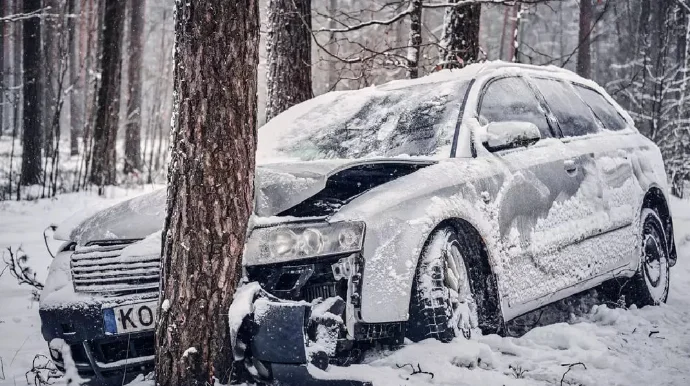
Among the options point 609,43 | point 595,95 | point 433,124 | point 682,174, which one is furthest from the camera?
Answer: point 609,43

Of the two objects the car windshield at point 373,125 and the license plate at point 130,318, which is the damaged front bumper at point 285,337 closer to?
the license plate at point 130,318

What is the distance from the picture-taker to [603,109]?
5.35 m

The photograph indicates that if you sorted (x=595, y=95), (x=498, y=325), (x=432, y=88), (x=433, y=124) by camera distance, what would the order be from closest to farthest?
(x=498, y=325)
(x=433, y=124)
(x=432, y=88)
(x=595, y=95)

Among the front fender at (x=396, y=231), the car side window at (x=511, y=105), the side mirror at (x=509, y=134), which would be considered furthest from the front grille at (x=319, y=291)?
the car side window at (x=511, y=105)

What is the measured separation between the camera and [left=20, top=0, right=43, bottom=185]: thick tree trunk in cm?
1201

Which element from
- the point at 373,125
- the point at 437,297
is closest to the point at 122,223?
the point at 437,297

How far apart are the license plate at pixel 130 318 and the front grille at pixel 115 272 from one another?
3.5 inches

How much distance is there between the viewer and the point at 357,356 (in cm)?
282

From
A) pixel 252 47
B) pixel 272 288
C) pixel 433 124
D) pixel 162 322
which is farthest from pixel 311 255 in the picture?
pixel 433 124

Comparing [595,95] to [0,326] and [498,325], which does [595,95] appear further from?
[0,326]

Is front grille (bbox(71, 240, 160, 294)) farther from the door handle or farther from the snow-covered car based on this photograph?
the door handle

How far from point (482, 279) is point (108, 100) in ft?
32.7

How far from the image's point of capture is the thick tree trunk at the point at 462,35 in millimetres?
7469

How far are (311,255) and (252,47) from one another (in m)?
0.94
